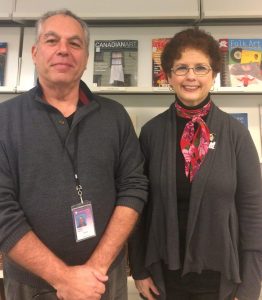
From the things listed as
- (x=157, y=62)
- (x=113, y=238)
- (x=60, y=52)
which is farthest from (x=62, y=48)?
(x=157, y=62)

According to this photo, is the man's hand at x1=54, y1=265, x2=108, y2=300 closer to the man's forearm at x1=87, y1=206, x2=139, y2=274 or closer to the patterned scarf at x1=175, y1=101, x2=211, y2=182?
the man's forearm at x1=87, y1=206, x2=139, y2=274

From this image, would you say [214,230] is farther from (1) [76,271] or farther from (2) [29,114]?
(2) [29,114]

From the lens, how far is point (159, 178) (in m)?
1.28

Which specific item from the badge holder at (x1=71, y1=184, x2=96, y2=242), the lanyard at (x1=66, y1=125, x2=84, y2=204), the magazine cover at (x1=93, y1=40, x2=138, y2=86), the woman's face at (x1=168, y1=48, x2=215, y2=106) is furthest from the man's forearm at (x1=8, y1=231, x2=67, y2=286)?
the magazine cover at (x1=93, y1=40, x2=138, y2=86)

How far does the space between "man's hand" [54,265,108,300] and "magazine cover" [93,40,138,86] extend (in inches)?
51.0

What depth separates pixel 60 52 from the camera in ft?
4.09

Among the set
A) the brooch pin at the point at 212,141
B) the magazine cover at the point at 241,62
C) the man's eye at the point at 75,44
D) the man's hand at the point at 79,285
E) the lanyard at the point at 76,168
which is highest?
the magazine cover at the point at 241,62

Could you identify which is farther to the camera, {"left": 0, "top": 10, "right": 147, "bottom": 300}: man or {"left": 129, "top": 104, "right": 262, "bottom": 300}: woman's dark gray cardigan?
{"left": 129, "top": 104, "right": 262, "bottom": 300}: woman's dark gray cardigan

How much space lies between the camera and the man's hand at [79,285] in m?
1.07

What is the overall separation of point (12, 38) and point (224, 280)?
2026mm

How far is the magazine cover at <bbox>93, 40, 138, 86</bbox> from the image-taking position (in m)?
2.03

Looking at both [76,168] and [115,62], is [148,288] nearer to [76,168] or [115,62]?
[76,168]

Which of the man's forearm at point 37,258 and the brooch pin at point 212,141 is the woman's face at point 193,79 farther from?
the man's forearm at point 37,258

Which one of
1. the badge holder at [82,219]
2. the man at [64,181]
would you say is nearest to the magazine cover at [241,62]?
the man at [64,181]
